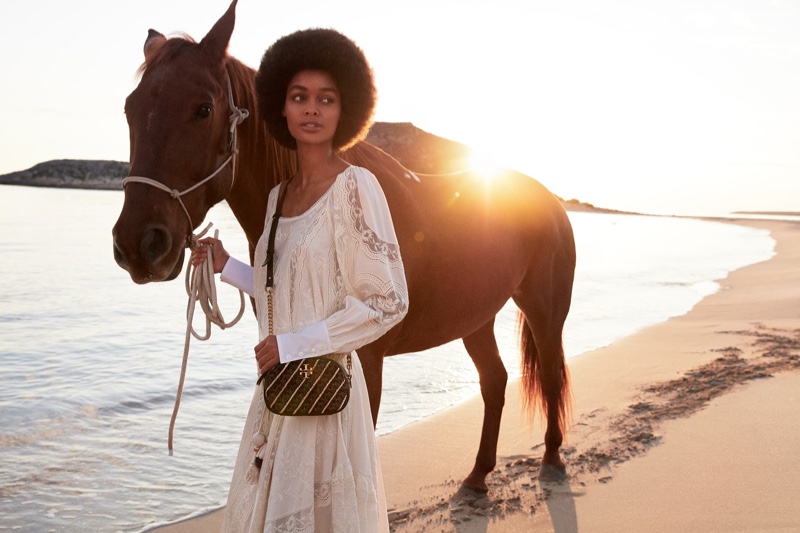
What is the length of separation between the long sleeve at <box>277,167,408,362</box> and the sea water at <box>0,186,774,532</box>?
210 cm

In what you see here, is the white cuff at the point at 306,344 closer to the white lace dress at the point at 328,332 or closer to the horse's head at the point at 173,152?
the white lace dress at the point at 328,332

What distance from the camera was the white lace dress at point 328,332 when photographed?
170 centimetres

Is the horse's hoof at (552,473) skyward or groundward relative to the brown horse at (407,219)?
groundward

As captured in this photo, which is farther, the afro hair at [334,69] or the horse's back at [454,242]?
the horse's back at [454,242]

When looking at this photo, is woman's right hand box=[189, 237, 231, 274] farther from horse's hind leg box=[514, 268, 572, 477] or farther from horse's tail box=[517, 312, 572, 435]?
horse's tail box=[517, 312, 572, 435]

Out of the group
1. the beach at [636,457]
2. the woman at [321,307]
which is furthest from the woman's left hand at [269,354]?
the beach at [636,457]

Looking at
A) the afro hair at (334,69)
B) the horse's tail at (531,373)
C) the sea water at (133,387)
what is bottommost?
the sea water at (133,387)

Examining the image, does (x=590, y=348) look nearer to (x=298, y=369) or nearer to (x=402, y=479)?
(x=402, y=479)

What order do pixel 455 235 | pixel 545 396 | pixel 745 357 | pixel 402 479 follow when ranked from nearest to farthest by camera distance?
pixel 455 235, pixel 402 479, pixel 545 396, pixel 745 357

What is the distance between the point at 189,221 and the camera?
2.03m

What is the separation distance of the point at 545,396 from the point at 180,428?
7.88ft

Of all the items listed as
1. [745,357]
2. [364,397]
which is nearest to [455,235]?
[364,397]

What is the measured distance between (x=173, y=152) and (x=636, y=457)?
9.63 feet

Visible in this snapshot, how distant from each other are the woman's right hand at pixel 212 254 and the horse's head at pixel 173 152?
0.05 m
